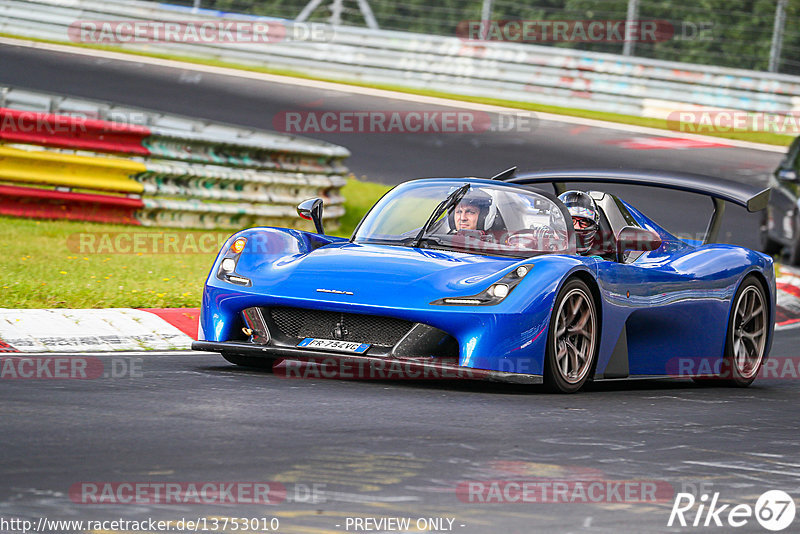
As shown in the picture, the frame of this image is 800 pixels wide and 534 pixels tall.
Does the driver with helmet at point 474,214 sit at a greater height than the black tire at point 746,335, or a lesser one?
greater

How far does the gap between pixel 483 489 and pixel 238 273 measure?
3.15 m

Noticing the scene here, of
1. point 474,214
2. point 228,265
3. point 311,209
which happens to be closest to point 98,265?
point 311,209

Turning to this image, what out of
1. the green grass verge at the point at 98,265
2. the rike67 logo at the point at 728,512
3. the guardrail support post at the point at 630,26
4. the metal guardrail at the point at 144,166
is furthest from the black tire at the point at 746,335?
the guardrail support post at the point at 630,26

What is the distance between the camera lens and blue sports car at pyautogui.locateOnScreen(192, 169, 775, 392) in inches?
286

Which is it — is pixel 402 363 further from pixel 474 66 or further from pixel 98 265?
pixel 474 66

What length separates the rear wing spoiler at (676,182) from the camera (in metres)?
9.41

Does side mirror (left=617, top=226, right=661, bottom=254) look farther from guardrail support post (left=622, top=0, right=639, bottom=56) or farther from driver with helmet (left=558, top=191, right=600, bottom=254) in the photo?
guardrail support post (left=622, top=0, right=639, bottom=56)

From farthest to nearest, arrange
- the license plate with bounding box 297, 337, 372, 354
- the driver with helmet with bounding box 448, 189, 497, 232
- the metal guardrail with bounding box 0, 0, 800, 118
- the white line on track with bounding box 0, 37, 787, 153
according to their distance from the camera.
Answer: the metal guardrail with bounding box 0, 0, 800, 118
the white line on track with bounding box 0, 37, 787, 153
the driver with helmet with bounding box 448, 189, 497, 232
the license plate with bounding box 297, 337, 372, 354

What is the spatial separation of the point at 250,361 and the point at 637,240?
2423 millimetres

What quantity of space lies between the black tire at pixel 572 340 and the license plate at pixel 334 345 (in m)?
1.02

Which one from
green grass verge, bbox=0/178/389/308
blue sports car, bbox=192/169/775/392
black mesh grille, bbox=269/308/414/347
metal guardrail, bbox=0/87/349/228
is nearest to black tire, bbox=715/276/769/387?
blue sports car, bbox=192/169/775/392

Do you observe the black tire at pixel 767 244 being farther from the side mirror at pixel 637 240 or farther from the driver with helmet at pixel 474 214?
the driver with helmet at pixel 474 214

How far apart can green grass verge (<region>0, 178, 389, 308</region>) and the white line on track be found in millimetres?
10489

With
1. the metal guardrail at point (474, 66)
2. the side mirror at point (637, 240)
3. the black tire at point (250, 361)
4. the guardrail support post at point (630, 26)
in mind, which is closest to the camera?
the black tire at point (250, 361)
